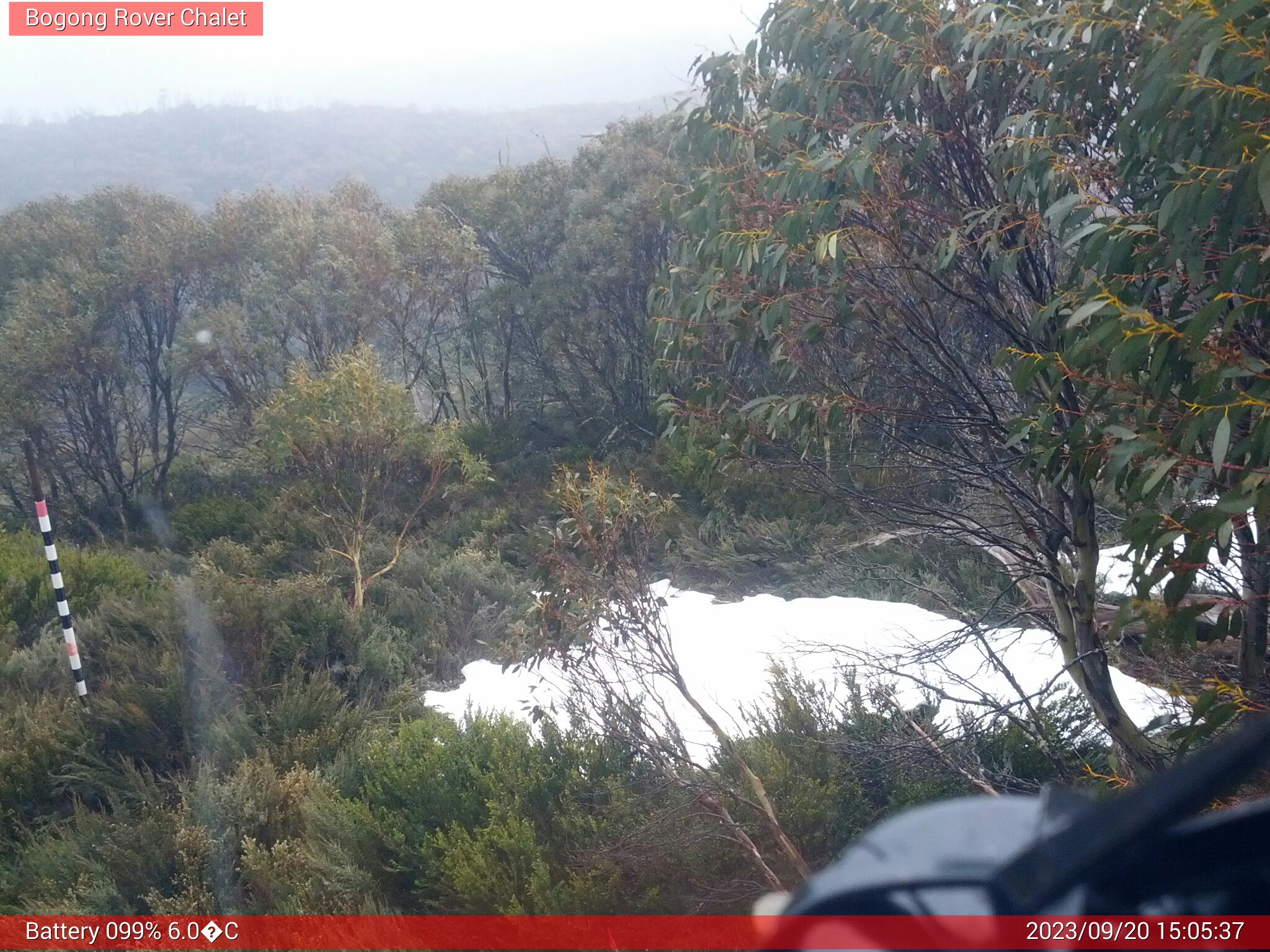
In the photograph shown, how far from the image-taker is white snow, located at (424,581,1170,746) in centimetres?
392

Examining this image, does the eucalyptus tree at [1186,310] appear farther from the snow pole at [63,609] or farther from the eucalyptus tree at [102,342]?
the eucalyptus tree at [102,342]

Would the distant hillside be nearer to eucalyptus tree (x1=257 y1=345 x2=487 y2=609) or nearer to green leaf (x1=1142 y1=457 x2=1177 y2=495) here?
eucalyptus tree (x1=257 y1=345 x2=487 y2=609)

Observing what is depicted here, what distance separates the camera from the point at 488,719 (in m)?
4.50

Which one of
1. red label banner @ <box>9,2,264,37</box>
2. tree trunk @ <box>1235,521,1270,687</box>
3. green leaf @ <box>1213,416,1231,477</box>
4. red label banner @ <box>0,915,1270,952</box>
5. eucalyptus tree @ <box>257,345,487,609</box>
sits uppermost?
red label banner @ <box>9,2,264,37</box>

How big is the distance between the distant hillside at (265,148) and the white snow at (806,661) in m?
A: 11.3

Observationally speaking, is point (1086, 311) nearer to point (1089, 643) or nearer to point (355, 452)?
point (1089, 643)

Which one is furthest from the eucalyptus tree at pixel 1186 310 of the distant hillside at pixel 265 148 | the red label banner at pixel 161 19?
the distant hillside at pixel 265 148

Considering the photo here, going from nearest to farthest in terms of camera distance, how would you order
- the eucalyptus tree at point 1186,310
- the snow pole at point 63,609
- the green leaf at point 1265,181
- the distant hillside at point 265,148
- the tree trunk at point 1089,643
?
the green leaf at point 1265,181
the eucalyptus tree at point 1186,310
the tree trunk at point 1089,643
the snow pole at point 63,609
the distant hillside at point 265,148

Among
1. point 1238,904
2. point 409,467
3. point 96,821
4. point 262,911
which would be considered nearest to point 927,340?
point 1238,904

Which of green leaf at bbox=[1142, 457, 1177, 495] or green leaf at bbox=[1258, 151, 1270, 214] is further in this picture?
green leaf at bbox=[1142, 457, 1177, 495]

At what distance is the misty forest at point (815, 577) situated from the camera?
2189 millimetres

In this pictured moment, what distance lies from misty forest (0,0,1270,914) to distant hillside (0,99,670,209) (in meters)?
11.6

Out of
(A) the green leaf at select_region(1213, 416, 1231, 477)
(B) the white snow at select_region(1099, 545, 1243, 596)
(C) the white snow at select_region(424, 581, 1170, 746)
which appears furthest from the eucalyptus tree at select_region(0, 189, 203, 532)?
(A) the green leaf at select_region(1213, 416, 1231, 477)

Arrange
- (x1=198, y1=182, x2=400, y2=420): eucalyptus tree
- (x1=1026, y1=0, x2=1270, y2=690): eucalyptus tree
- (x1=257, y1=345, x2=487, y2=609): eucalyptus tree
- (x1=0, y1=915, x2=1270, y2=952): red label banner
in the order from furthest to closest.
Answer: (x1=198, y1=182, x2=400, y2=420): eucalyptus tree → (x1=257, y1=345, x2=487, y2=609): eucalyptus tree → (x1=0, y1=915, x2=1270, y2=952): red label banner → (x1=1026, y1=0, x2=1270, y2=690): eucalyptus tree
